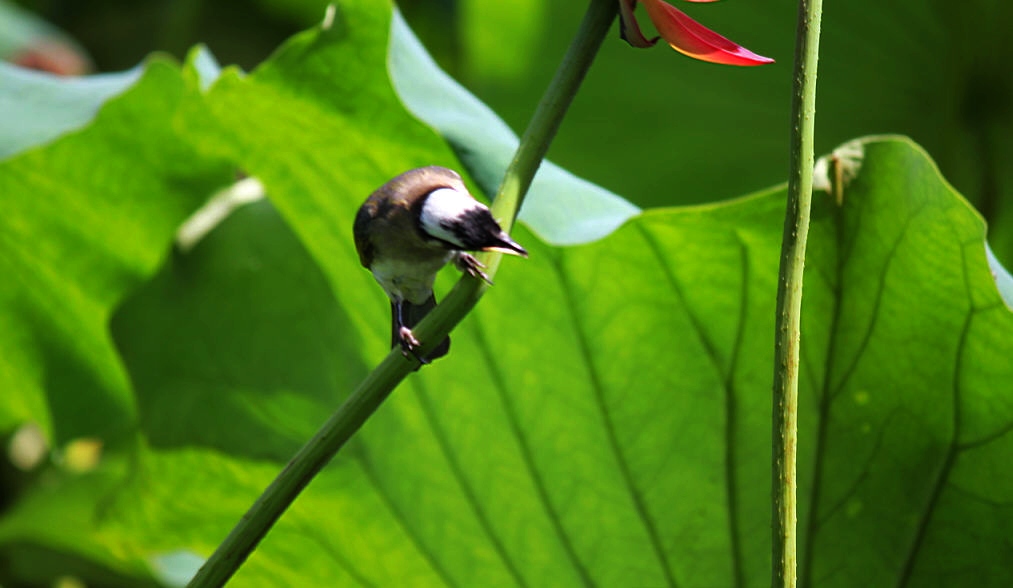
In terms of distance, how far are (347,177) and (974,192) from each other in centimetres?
70

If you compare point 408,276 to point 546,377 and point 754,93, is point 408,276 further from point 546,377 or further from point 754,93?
point 754,93

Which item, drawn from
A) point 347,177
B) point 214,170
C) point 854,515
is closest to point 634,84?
point 214,170

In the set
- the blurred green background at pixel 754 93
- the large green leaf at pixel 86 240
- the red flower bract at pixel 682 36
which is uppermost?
the red flower bract at pixel 682 36

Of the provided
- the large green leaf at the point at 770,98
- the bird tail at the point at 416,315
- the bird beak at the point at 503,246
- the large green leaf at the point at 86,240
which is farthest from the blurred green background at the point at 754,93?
the bird beak at the point at 503,246

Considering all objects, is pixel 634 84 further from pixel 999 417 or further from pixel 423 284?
pixel 423 284

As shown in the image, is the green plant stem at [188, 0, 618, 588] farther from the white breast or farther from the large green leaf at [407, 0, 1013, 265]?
the large green leaf at [407, 0, 1013, 265]

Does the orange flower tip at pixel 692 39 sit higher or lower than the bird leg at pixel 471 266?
higher

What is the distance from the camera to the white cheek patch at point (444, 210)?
318 millimetres

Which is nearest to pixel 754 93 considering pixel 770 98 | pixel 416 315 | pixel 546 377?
pixel 770 98

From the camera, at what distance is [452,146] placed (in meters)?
0.58

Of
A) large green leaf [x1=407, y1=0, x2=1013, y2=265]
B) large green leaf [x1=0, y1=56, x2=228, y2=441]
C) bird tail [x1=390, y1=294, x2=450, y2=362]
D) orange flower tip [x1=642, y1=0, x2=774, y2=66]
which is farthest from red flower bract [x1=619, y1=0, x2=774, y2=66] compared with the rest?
large green leaf [x1=407, y1=0, x2=1013, y2=265]

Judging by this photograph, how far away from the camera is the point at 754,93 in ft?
4.09

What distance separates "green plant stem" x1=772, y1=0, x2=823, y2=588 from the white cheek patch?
10 centimetres

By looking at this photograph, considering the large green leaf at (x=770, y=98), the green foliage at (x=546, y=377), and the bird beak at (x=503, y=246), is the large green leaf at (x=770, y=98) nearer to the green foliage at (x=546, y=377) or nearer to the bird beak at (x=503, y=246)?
the green foliage at (x=546, y=377)
